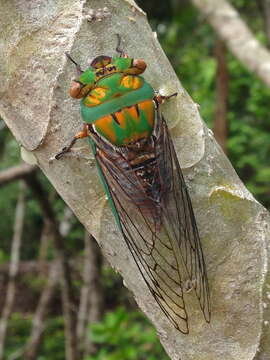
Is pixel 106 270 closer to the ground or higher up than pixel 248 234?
closer to the ground

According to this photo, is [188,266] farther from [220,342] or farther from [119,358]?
[119,358]

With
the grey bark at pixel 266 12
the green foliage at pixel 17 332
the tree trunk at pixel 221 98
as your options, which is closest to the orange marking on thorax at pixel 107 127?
the tree trunk at pixel 221 98

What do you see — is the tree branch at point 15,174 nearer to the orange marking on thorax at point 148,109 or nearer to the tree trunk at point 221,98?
the orange marking on thorax at point 148,109

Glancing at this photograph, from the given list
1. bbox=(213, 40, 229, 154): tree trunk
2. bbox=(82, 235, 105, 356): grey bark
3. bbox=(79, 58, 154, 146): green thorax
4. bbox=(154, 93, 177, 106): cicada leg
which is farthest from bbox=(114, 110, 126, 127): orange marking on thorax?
bbox=(213, 40, 229, 154): tree trunk

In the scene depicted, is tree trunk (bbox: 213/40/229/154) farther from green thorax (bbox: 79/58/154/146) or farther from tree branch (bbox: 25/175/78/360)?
green thorax (bbox: 79/58/154/146)

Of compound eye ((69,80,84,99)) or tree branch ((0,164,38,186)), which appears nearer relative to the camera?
compound eye ((69,80,84,99))

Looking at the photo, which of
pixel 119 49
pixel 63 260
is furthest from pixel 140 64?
pixel 63 260

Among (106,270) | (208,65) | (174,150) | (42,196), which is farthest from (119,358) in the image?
(208,65)
